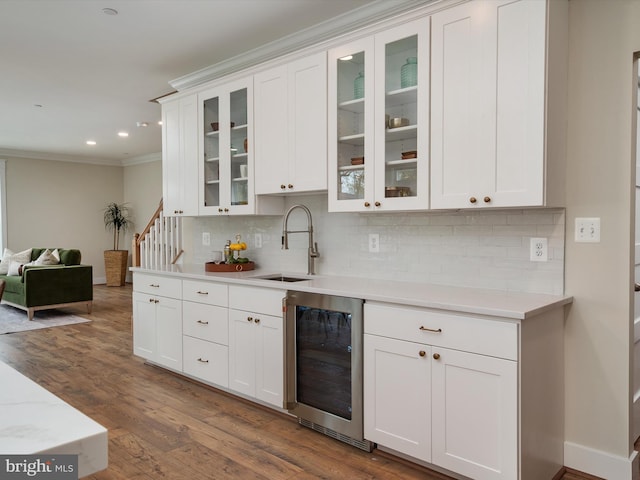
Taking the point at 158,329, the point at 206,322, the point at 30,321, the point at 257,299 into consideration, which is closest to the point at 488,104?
the point at 257,299

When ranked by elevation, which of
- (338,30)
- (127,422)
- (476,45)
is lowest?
(127,422)

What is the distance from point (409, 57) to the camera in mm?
2654

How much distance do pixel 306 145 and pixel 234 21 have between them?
98 cm

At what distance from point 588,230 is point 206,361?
2608 millimetres

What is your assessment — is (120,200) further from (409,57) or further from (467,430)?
(467,430)

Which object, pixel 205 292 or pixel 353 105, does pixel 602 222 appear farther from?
pixel 205 292

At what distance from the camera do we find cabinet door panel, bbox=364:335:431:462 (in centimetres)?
232

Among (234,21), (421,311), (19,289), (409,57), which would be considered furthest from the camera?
(19,289)

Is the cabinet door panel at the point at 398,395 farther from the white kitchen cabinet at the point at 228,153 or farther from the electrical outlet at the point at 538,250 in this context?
the white kitchen cabinet at the point at 228,153

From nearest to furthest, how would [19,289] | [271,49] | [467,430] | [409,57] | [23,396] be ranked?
1. [23,396]
2. [467,430]
3. [409,57]
4. [271,49]
5. [19,289]

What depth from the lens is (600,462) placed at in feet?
7.77

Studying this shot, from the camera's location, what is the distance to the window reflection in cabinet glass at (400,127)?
2.63 meters

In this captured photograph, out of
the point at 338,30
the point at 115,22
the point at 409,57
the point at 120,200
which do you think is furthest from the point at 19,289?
the point at 409,57

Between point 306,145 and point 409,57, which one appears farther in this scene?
point 306,145
